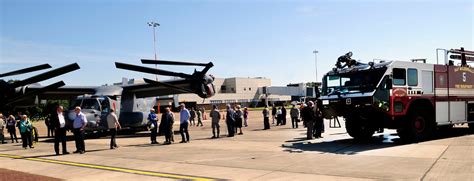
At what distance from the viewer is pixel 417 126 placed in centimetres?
1335

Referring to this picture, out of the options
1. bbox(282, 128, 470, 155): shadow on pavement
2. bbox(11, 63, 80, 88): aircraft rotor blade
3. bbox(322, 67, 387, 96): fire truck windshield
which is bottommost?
bbox(282, 128, 470, 155): shadow on pavement

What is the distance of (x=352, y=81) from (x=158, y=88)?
13338 mm

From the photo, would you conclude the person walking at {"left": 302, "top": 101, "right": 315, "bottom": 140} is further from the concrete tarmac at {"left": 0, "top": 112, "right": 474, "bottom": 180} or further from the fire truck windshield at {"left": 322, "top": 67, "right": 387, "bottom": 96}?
the concrete tarmac at {"left": 0, "top": 112, "right": 474, "bottom": 180}

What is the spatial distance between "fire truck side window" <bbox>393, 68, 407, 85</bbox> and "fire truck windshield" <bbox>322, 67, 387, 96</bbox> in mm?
406

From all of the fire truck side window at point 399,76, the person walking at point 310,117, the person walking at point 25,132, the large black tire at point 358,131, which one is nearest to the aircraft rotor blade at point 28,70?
the person walking at point 25,132

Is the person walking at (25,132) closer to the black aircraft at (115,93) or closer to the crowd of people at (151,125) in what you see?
the crowd of people at (151,125)

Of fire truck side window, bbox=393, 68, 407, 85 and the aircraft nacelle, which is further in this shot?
the aircraft nacelle

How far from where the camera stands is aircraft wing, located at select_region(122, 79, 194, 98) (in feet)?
70.0

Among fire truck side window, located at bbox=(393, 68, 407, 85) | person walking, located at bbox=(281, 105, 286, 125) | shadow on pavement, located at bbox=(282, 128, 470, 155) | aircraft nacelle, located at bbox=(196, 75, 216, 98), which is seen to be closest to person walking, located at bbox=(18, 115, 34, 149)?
aircraft nacelle, located at bbox=(196, 75, 216, 98)

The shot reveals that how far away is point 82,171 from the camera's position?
32.0 feet

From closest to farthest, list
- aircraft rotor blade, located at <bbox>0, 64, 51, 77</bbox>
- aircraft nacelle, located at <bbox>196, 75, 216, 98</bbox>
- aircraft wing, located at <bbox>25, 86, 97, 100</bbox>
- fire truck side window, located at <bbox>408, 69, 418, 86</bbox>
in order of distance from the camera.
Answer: fire truck side window, located at <bbox>408, 69, 418, 86</bbox>, aircraft rotor blade, located at <bbox>0, 64, 51, 77</bbox>, aircraft nacelle, located at <bbox>196, 75, 216, 98</bbox>, aircraft wing, located at <bbox>25, 86, 97, 100</bbox>

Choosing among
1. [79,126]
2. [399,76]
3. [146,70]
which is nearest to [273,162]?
[399,76]

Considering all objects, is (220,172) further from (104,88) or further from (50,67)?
(104,88)

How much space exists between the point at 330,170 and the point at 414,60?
23.7 ft
